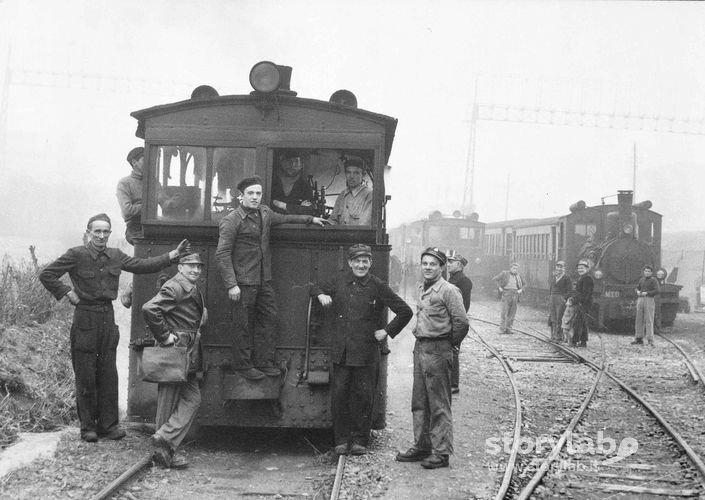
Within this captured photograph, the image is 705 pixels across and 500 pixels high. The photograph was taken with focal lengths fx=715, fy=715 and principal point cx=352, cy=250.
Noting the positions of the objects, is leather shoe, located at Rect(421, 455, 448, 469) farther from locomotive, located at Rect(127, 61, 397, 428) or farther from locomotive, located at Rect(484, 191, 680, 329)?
locomotive, located at Rect(484, 191, 680, 329)

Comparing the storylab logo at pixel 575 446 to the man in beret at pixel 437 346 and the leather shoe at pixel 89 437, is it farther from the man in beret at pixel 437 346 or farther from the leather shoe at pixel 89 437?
the leather shoe at pixel 89 437

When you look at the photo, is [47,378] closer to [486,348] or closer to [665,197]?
[486,348]

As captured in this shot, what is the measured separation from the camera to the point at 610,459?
6.70 m

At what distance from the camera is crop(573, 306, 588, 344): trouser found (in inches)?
574

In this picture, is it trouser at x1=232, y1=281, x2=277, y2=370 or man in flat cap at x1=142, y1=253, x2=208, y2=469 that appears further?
trouser at x1=232, y1=281, x2=277, y2=370

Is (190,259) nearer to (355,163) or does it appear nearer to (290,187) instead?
(290,187)

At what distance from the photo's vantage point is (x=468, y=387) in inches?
403

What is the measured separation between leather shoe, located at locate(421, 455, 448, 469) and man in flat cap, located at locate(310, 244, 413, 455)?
56cm

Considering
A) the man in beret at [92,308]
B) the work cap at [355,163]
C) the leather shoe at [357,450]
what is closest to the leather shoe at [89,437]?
the man in beret at [92,308]

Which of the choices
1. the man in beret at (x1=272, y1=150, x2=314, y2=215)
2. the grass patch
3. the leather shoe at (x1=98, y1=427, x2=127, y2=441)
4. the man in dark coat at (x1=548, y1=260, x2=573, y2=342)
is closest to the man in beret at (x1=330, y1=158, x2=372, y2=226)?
the man in beret at (x1=272, y1=150, x2=314, y2=215)

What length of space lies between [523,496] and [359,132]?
11.1 feet

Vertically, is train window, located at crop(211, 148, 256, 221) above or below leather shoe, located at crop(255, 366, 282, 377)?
above

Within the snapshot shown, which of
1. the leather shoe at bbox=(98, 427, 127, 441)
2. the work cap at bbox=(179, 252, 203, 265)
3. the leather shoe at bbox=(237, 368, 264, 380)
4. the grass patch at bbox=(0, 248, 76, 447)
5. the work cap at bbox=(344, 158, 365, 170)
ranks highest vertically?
the work cap at bbox=(344, 158, 365, 170)

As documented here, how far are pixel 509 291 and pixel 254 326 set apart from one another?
36.9 feet
